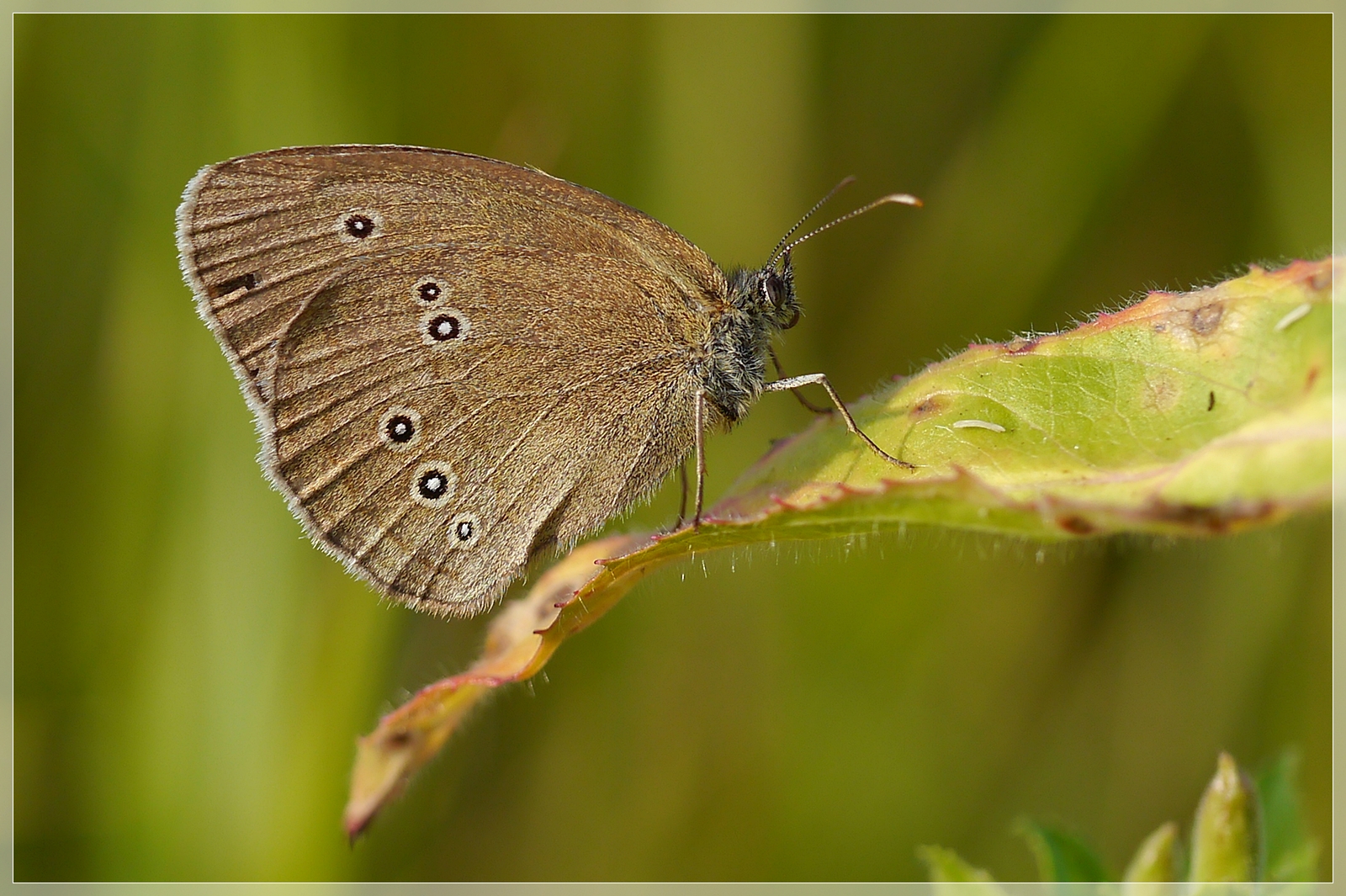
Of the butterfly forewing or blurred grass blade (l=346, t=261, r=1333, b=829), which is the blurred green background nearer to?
the butterfly forewing

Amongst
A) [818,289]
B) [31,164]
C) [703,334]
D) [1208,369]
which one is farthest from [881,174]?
[31,164]

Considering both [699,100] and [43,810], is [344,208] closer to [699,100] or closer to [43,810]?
[699,100]

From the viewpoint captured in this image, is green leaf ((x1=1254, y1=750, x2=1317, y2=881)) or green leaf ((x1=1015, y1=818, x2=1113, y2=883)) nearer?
green leaf ((x1=1254, y1=750, x2=1317, y2=881))

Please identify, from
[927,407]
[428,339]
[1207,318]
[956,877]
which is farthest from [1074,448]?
[428,339]

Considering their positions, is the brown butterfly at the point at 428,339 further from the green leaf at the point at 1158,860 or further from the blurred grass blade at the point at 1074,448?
the green leaf at the point at 1158,860

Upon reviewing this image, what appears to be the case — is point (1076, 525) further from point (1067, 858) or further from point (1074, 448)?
point (1067, 858)

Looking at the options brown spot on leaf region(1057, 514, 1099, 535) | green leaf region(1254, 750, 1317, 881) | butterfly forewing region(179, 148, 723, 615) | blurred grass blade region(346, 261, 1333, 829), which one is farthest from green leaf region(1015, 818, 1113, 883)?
butterfly forewing region(179, 148, 723, 615)
